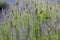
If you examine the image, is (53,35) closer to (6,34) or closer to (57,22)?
(57,22)

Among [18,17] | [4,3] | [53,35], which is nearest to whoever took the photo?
[53,35]

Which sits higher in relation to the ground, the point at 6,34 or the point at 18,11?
the point at 18,11

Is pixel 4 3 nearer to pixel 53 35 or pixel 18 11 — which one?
pixel 18 11

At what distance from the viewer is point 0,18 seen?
3252mm

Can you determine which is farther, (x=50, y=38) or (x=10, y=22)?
(x=10, y=22)

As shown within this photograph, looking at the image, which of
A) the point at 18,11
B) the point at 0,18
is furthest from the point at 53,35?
the point at 0,18

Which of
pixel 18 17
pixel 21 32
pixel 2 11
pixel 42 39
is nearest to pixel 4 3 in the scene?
pixel 2 11

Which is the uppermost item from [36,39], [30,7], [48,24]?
[30,7]

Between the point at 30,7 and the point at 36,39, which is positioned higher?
the point at 30,7

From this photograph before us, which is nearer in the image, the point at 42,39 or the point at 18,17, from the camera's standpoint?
the point at 42,39

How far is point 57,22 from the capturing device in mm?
2930

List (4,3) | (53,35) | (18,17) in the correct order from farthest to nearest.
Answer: (4,3)
(18,17)
(53,35)

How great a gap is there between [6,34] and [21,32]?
0.28 metres

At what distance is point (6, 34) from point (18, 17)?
0.30 m
